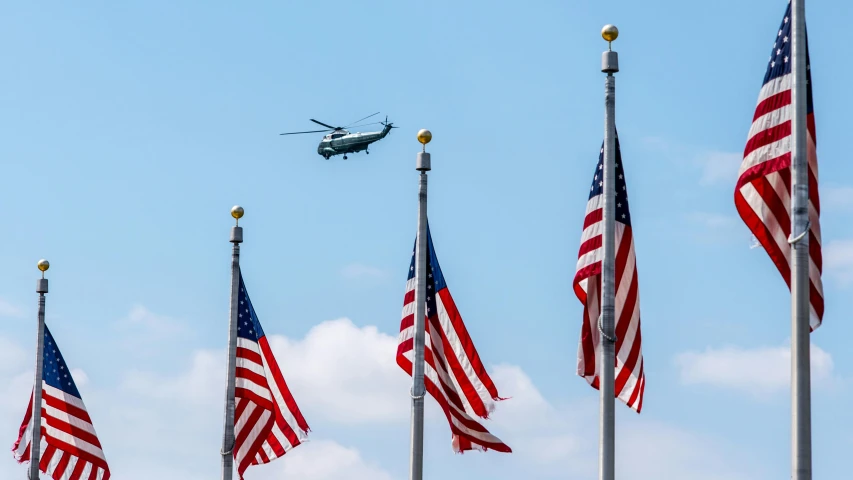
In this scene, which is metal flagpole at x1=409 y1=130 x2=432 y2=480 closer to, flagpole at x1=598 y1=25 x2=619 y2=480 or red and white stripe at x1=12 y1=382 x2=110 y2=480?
flagpole at x1=598 y1=25 x2=619 y2=480

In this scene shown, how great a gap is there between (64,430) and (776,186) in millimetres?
24500

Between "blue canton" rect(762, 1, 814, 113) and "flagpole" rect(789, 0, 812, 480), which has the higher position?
"blue canton" rect(762, 1, 814, 113)

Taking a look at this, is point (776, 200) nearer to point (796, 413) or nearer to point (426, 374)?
point (796, 413)

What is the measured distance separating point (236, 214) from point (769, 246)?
18.0 metres

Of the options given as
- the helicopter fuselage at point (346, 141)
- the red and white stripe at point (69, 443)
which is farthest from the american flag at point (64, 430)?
the helicopter fuselage at point (346, 141)

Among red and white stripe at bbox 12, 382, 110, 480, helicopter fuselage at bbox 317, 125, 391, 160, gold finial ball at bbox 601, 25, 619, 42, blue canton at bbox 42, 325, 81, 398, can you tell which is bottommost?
red and white stripe at bbox 12, 382, 110, 480

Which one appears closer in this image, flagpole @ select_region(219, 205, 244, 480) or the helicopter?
flagpole @ select_region(219, 205, 244, 480)

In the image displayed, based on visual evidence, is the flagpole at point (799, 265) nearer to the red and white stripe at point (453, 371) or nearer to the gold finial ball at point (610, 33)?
the gold finial ball at point (610, 33)

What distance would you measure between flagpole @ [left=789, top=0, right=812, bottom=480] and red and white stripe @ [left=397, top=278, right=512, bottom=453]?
10131mm

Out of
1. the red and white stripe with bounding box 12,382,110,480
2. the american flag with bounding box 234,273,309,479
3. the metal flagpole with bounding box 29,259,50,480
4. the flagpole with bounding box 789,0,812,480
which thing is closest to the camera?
the flagpole with bounding box 789,0,812,480

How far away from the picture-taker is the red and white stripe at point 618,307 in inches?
1065

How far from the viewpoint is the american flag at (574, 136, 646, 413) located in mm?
27094

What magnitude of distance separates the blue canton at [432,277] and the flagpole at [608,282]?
5.92 metres

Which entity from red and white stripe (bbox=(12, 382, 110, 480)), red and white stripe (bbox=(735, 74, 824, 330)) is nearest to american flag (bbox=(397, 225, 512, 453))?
red and white stripe (bbox=(735, 74, 824, 330))
